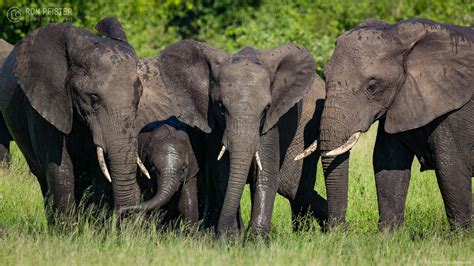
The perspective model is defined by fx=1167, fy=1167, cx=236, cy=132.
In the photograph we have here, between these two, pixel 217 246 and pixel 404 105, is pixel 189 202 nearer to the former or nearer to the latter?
pixel 217 246

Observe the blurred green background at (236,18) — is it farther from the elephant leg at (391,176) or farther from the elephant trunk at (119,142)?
the elephant trunk at (119,142)

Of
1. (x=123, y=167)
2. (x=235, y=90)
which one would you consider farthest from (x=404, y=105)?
(x=123, y=167)

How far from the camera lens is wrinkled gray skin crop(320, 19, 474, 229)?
973cm

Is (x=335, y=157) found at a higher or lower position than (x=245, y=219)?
higher

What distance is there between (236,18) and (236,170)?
12651 mm

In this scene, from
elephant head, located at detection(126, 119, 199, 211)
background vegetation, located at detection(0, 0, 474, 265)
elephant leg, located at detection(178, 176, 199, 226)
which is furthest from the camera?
elephant leg, located at detection(178, 176, 199, 226)

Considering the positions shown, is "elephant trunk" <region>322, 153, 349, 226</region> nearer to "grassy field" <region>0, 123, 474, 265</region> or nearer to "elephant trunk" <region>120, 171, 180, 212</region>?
"grassy field" <region>0, 123, 474, 265</region>

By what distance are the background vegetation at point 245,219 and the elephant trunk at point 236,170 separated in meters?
0.23

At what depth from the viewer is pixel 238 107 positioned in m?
9.41

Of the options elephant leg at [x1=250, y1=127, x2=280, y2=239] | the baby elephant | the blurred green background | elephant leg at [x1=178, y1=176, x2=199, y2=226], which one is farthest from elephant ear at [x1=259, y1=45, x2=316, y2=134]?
the blurred green background

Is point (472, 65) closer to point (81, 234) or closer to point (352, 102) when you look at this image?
point (352, 102)

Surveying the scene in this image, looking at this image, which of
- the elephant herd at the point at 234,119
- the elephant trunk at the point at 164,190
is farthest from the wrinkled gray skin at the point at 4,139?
the elephant trunk at the point at 164,190

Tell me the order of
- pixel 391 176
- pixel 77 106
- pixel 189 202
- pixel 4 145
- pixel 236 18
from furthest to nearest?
pixel 236 18 < pixel 4 145 < pixel 189 202 < pixel 391 176 < pixel 77 106

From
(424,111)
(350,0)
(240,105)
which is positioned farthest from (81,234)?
(350,0)
